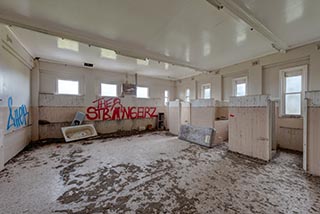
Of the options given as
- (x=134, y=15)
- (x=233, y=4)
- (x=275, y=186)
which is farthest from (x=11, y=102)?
(x=275, y=186)

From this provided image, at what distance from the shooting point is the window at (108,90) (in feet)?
20.0

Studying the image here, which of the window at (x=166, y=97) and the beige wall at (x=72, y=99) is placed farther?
the window at (x=166, y=97)

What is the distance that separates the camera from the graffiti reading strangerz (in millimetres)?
5819

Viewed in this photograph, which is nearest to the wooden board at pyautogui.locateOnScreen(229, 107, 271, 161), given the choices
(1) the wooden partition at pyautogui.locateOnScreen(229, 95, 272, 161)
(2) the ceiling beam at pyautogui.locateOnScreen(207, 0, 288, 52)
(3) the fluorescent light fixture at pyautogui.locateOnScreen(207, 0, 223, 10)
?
(1) the wooden partition at pyautogui.locateOnScreen(229, 95, 272, 161)

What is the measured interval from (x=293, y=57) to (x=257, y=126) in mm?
2353

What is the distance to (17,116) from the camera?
347cm

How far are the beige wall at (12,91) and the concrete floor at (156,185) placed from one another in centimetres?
43

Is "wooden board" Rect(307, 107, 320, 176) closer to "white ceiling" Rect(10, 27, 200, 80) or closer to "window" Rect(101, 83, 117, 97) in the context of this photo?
"white ceiling" Rect(10, 27, 200, 80)

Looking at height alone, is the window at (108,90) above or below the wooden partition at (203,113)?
above

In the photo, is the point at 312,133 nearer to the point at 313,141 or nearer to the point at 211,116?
the point at 313,141

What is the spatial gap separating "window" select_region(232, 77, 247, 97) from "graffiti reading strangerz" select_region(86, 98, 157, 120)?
416 cm

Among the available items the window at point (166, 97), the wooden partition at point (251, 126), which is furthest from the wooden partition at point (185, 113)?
the window at point (166, 97)

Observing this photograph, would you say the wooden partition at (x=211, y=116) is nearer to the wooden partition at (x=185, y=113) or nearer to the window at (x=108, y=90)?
the wooden partition at (x=185, y=113)

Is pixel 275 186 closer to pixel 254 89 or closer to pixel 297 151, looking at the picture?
A: pixel 297 151
